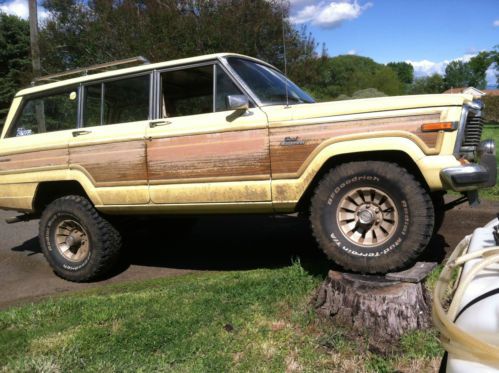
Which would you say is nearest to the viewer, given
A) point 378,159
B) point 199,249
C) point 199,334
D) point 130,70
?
point 199,334

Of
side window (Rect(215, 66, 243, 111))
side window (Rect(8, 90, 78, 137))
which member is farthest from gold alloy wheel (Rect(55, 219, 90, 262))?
side window (Rect(215, 66, 243, 111))

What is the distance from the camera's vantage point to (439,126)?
3.54 m

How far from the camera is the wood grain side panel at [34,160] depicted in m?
5.19

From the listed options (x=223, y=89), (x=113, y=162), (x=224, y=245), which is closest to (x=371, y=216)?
(x=223, y=89)

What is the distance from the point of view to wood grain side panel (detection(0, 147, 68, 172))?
17.0 feet

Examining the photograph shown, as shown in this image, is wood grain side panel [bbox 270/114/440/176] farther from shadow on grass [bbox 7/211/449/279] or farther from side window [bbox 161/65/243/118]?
shadow on grass [bbox 7/211/449/279]

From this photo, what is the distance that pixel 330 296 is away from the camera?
12.3 feet

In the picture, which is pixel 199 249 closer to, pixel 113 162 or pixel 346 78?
pixel 113 162

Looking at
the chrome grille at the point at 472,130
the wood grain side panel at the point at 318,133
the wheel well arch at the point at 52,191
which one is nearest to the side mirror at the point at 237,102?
the wood grain side panel at the point at 318,133

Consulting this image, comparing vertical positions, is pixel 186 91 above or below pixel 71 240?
above

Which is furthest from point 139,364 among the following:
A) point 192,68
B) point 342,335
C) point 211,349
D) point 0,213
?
point 0,213

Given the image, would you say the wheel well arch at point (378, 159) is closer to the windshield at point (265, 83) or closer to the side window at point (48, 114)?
the windshield at point (265, 83)

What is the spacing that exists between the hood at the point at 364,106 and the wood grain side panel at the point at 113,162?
1.38 meters

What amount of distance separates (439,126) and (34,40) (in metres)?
13.2
